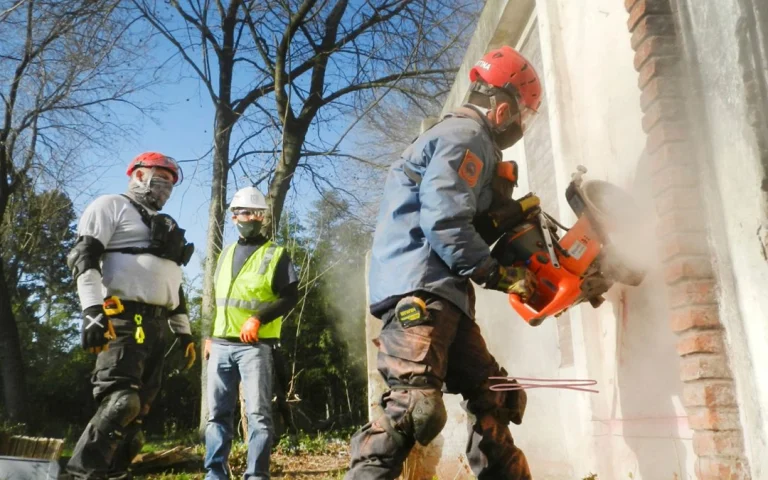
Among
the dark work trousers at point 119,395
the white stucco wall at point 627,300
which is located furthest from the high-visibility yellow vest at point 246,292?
the white stucco wall at point 627,300

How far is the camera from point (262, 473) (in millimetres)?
3588

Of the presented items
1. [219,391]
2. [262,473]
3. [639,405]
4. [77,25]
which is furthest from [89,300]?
[77,25]

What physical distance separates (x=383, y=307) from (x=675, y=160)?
1.26 metres

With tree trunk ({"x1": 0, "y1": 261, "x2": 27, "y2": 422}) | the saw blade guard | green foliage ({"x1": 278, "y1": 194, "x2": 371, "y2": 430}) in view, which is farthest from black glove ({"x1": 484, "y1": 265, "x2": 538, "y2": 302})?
→ tree trunk ({"x1": 0, "y1": 261, "x2": 27, "y2": 422})

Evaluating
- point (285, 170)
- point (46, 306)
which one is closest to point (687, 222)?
point (285, 170)

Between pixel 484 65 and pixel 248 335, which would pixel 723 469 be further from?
pixel 248 335

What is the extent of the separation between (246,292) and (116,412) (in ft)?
4.19

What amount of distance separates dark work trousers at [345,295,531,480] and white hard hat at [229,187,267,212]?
236 centimetres

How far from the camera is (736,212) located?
212cm

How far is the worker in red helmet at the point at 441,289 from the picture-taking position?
89.4 inches

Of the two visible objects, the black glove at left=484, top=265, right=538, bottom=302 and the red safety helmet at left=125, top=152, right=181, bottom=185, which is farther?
the red safety helmet at left=125, top=152, right=181, bottom=185

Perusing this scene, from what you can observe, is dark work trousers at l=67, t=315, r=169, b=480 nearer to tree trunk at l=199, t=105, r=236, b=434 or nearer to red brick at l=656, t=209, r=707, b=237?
red brick at l=656, t=209, r=707, b=237

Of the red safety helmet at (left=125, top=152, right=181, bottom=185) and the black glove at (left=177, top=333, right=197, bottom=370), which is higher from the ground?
the red safety helmet at (left=125, top=152, right=181, bottom=185)

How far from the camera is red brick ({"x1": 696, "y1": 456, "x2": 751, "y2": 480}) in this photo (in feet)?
6.88
